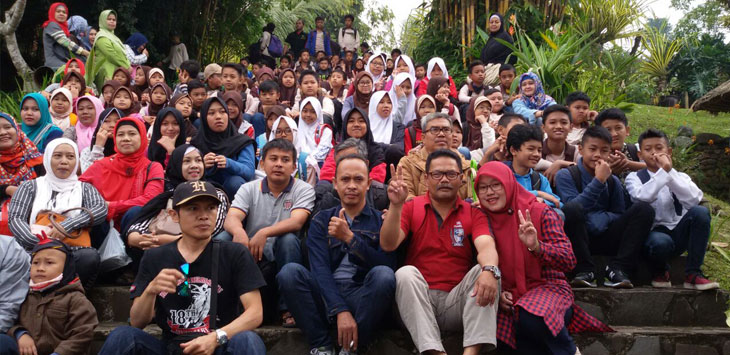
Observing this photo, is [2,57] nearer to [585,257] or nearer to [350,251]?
[350,251]

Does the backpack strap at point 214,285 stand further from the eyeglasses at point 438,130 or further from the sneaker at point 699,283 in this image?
the sneaker at point 699,283

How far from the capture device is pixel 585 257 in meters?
4.15

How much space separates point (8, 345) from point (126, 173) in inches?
67.8

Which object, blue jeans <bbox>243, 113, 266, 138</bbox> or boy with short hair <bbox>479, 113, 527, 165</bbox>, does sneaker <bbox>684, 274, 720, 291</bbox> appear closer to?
boy with short hair <bbox>479, 113, 527, 165</bbox>

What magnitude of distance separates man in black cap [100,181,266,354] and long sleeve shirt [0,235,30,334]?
959 mm

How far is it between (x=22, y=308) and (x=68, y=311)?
0.29m

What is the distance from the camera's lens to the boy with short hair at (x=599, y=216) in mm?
4090

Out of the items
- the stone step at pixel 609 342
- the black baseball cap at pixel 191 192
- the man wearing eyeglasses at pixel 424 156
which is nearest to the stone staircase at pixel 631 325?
the stone step at pixel 609 342

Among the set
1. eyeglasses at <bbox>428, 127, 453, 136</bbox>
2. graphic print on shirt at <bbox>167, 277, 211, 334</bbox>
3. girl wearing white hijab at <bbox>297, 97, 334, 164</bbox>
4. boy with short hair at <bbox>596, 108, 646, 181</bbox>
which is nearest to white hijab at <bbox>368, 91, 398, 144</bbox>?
girl wearing white hijab at <bbox>297, 97, 334, 164</bbox>

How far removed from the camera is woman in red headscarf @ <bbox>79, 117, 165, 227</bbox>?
4.65 meters

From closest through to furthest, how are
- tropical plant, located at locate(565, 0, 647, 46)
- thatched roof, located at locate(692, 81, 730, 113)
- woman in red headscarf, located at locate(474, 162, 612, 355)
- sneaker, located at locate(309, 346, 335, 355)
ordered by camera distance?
woman in red headscarf, located at locate(474, 162, 612, 355)
sneaker, located at locate(309, 346, 335, 355)
thatched roof, located at locate(692, 81, 730, 113)
tropical plant, located at locate(565, 0, 647, 46)

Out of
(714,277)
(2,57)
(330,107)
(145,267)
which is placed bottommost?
(714,277)

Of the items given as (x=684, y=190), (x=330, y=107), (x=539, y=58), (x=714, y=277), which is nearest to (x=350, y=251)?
(x=684, y=190)

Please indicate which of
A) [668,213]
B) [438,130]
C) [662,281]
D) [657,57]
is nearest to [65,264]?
[438,130]
